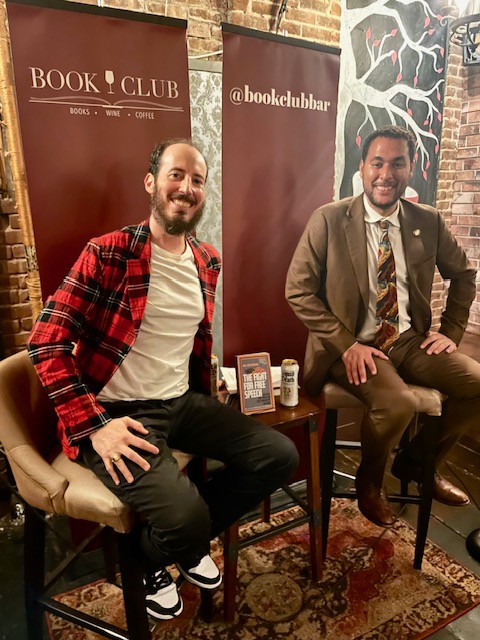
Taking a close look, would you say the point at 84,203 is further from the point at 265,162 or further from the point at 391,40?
the point at 391,40

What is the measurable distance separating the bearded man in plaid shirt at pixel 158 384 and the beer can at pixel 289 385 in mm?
208

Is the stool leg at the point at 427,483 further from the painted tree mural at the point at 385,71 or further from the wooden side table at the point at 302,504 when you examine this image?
the painted tree mural at the point at 385,71

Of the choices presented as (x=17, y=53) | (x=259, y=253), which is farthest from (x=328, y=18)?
(x=17, y=53)

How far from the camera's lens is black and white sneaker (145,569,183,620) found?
5.15ft

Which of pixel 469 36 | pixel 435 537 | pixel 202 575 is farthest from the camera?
pixel 469 36

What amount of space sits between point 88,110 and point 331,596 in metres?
2.05

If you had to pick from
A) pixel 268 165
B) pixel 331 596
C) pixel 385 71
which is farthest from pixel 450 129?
pixel 331 596

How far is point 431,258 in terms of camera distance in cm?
201

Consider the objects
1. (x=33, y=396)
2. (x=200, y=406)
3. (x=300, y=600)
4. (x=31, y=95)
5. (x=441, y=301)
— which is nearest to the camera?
(x=33, y=396)

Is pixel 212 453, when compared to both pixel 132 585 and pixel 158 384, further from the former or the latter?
pixel 132 585

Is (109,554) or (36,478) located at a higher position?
(36,478)

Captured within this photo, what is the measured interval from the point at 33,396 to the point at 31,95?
988 millimetres

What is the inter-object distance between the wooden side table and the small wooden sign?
0.04 metres

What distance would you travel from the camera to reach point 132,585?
1348mm
